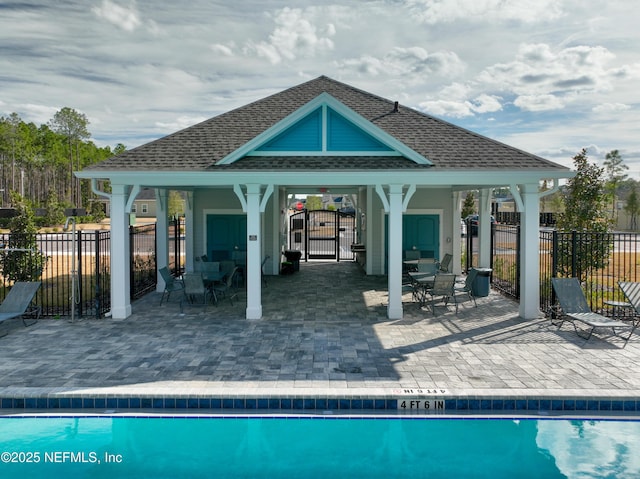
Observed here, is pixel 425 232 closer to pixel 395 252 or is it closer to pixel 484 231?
pixel 484 231

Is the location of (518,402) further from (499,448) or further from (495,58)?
(495,58)

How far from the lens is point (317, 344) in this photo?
30.5 ft

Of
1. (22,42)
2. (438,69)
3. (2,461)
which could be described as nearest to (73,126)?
(22,42)

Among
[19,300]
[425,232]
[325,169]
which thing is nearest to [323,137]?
[325,169]

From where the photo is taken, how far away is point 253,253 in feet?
38.3

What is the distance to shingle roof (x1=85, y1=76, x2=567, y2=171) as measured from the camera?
37.6ft

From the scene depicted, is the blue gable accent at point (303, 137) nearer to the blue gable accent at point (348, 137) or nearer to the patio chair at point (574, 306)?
the blue gable accent at point (348, 137)

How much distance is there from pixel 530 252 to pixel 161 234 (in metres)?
10.2

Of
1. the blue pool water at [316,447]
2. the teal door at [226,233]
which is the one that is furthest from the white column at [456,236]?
the blue pool water at [316,447]

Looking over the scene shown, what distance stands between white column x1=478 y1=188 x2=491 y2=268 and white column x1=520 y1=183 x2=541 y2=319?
4.92 metres

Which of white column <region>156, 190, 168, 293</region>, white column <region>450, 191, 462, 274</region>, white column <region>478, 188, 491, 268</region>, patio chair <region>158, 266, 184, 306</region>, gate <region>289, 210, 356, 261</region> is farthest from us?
gate <region>289, 210, 356, 261</region>

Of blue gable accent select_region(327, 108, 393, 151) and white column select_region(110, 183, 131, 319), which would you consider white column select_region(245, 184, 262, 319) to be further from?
white column select_region(110, 183, 131, 319)

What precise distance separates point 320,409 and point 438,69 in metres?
17.8

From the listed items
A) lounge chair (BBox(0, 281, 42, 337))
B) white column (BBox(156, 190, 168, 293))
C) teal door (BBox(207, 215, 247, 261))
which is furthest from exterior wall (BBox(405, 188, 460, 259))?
lounge chair (BBox(0, 281, 42, 337))
